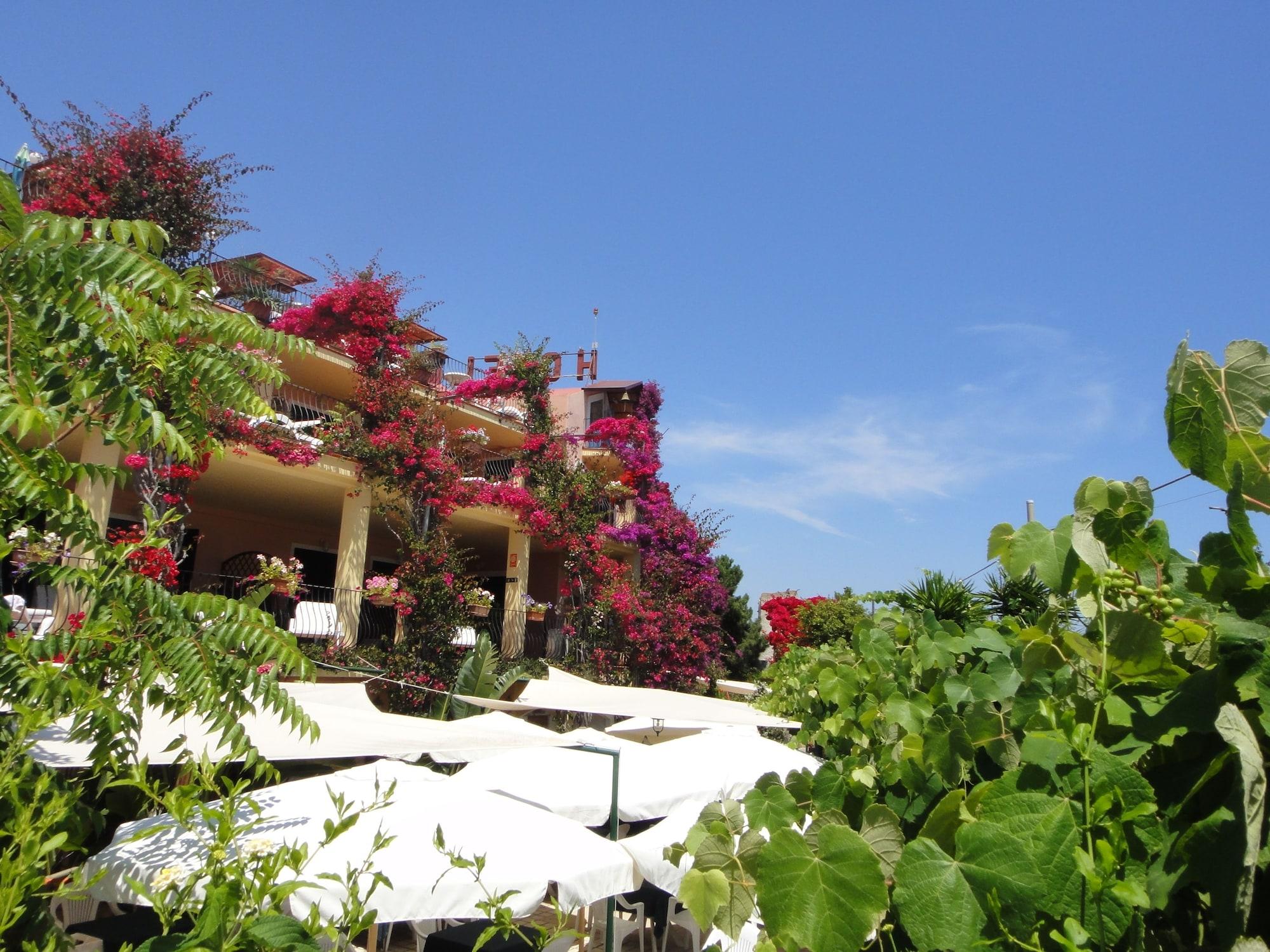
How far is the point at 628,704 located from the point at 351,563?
733 centimetres

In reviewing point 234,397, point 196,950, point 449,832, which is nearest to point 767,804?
point 196,950

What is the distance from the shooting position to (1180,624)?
1177 millimetres

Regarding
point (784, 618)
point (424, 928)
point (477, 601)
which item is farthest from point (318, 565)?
point (424, 928)

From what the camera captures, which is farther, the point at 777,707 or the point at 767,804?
the point at 777,707

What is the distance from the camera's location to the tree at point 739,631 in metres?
27.7

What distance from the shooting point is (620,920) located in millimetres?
8867

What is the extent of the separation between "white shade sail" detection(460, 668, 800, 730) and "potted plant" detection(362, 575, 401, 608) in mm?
4076

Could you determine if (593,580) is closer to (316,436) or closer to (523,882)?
(316,436)

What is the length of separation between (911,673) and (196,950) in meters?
2.11

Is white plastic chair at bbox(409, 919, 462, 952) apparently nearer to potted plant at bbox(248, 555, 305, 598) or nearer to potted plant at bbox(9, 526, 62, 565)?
potted plant at bbox(9, 526, 62, 565)

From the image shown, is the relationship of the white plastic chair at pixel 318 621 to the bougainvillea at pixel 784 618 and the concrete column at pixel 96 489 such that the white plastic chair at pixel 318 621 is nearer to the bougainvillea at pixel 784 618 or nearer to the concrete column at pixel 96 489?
the concrete column at pixel 96 489

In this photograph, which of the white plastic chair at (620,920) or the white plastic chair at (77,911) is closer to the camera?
the white plastic chair at (77,911)

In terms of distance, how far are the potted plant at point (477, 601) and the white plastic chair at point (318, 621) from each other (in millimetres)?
2308

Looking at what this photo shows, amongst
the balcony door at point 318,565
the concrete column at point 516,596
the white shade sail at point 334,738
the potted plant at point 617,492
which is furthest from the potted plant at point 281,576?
the potted plant at point 617,492
